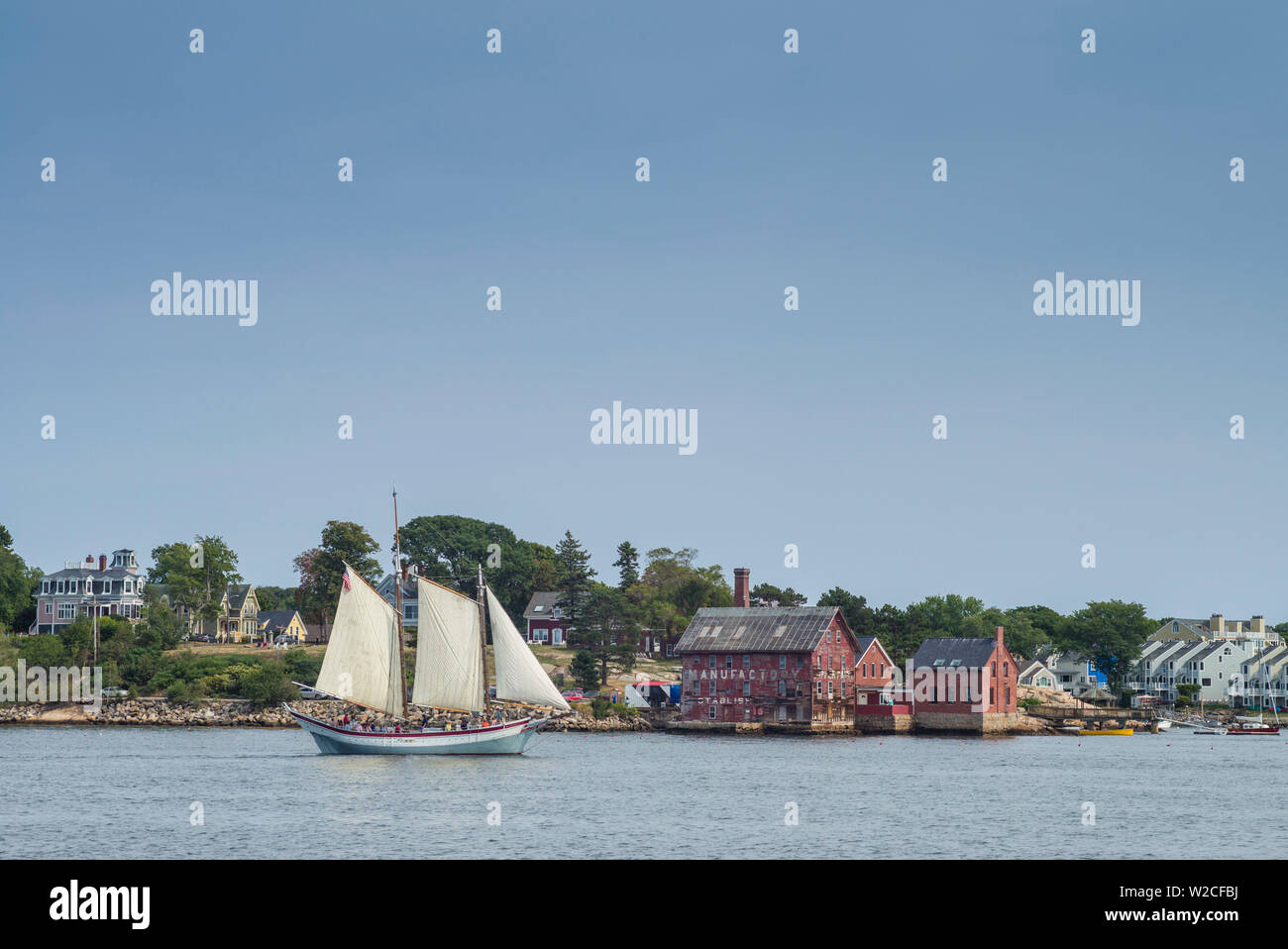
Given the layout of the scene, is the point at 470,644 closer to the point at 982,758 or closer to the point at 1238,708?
the point at 982,758

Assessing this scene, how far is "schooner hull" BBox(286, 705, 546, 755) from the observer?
83562mm

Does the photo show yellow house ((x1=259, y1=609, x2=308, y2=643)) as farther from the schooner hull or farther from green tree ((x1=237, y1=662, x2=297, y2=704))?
the schooner hull

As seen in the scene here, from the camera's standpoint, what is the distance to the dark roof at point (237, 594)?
6452 inches

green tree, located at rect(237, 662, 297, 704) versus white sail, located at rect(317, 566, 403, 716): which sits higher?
white sail, located at rect(317, 566, 403, 716)

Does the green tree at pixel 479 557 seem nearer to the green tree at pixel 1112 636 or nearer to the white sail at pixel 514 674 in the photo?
the green tree at pixel 1112 636

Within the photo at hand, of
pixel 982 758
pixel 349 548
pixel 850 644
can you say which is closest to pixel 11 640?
pixel 349 548

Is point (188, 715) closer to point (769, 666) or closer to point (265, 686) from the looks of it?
point (265, 686)

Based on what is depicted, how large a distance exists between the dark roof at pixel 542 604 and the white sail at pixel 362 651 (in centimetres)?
8613

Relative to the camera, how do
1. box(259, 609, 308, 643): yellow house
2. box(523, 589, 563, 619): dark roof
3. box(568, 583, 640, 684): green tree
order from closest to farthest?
box(568, 583, 640, 684): green tree → box(259, 609, 308, 643): yellow house → box(523, 589, 563, 619): dark roof

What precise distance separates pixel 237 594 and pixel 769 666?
83.3m

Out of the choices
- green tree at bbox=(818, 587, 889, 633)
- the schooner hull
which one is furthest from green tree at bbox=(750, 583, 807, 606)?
the schooner hull

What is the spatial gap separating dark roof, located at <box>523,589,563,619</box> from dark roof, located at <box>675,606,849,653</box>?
58.5m

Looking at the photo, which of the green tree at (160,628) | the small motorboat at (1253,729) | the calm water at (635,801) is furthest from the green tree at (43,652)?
the small motorboat at (1253,729)

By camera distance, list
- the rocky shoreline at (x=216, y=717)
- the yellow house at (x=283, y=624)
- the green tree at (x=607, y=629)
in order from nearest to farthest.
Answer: the rocky shoreline at (x=216, y=717) → the green tree at (x=607, y=629) → the yellow house at (x=283, y=624)
